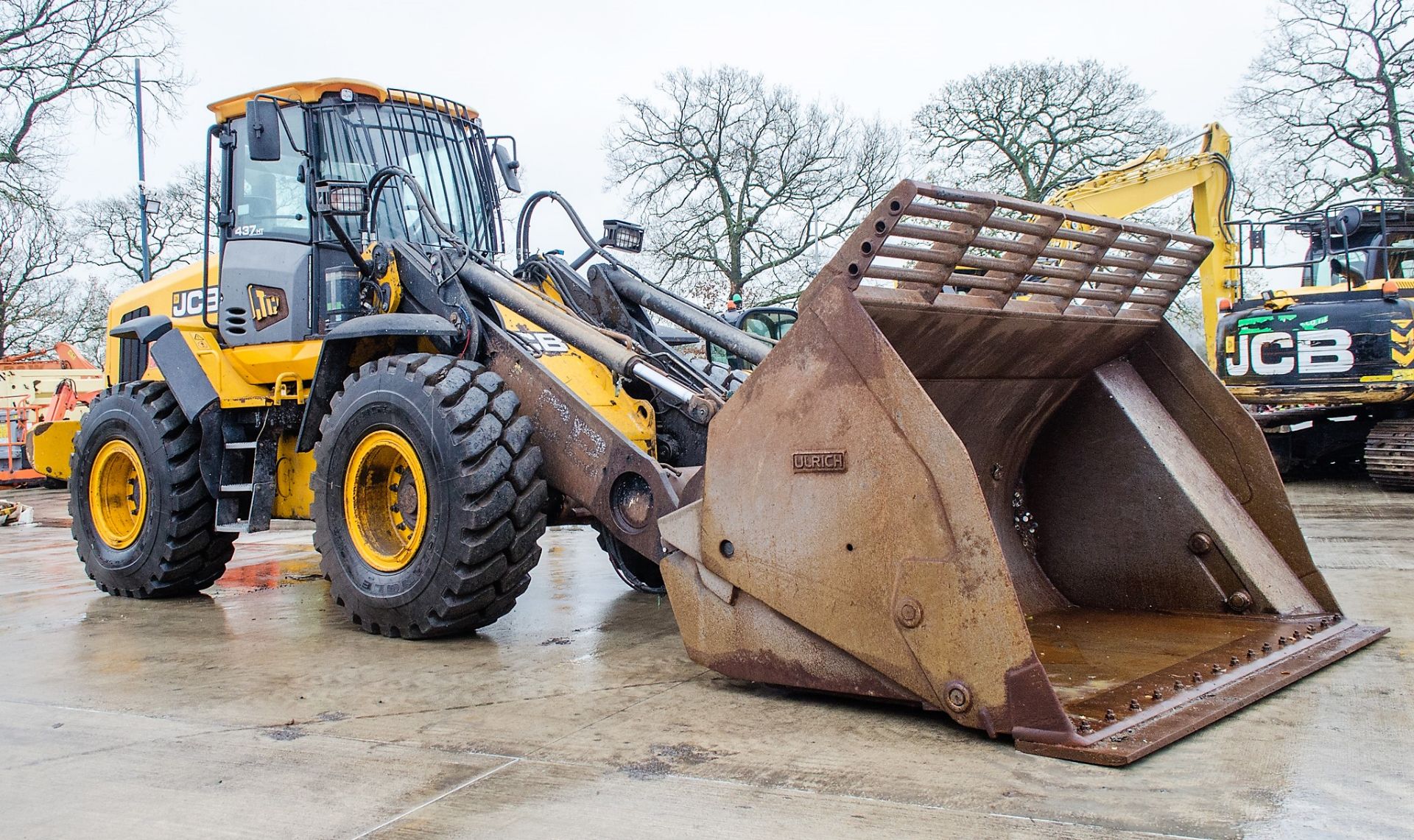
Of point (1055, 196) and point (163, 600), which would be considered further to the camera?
point (1055, 196)

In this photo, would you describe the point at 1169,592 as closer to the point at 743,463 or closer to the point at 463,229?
the point at 743,463

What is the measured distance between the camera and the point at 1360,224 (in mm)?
13070

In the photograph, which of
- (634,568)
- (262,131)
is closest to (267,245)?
(262,131)

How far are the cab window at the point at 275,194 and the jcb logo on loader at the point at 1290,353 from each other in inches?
372

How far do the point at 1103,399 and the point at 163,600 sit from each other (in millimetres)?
5353

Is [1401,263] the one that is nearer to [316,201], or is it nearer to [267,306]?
[316,201]

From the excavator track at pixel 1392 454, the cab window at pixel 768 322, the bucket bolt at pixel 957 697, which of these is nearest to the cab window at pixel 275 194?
the bucket bolt at pixel 957 697

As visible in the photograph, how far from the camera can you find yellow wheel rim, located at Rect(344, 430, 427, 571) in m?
5.61

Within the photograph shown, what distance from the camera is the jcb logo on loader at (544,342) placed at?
5895 mm

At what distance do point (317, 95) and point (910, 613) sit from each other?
466cm

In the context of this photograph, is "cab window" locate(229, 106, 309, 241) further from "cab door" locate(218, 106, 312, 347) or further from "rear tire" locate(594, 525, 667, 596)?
"rear tire" locate(594, 525, 667, 596)

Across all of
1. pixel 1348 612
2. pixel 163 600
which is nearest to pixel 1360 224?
pixel 1348 612

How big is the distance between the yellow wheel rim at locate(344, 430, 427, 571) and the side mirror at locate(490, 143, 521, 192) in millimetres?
2257

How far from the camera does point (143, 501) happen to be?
7145 mm
